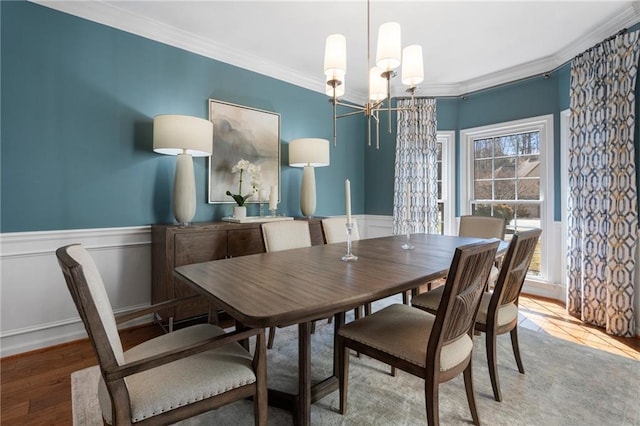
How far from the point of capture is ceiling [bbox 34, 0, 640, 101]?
2.53m

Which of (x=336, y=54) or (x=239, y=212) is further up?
(x=336, y=54)

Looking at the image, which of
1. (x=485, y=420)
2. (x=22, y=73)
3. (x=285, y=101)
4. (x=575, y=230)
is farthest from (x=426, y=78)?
(x=22, y=73)

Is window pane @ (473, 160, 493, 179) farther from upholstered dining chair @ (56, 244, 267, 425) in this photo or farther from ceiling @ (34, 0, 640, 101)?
upholstered dining chair @ (56, 244, 267, 425)

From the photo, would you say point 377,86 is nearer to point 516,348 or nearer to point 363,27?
point 363,27

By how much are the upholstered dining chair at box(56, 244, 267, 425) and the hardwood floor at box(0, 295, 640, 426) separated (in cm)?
93

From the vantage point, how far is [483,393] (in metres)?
1.81

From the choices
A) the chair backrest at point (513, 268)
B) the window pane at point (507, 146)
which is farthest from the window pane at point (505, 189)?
the chair backrest at point (513, 268)

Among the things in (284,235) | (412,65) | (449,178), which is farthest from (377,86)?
(449,178)

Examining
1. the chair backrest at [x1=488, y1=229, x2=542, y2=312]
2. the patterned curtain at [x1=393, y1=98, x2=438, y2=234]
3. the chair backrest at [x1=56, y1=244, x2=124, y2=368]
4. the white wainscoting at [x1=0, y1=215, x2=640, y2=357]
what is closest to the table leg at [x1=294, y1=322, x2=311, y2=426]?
the chair backrest at [x1=56, y1=244, x2=124, y2=368]

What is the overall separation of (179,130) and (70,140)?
2.71 feet

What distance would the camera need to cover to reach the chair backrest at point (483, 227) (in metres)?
2.87

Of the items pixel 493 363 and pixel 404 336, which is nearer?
pixel 404 336

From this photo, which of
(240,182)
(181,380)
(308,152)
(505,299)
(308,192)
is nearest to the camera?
(181,380)

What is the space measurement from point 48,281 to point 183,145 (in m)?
1.46
